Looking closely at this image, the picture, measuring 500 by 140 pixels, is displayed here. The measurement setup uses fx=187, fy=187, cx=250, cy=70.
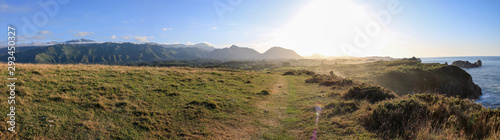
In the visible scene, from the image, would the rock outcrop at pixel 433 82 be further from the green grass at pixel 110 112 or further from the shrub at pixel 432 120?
the green grass at pixel 110 112

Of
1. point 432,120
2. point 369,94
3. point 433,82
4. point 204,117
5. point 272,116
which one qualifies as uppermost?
point 432,120

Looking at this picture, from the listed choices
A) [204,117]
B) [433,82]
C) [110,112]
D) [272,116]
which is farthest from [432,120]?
[433,82]

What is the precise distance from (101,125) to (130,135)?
5.04 feet

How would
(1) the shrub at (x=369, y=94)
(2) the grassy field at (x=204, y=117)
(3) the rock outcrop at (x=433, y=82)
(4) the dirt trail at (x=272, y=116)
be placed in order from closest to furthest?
(2) the grassy field at (x=204, y=117), (4) the dirt trail at (x=272, y=116), (1) the shrub at (x=369, y=94), (3) the rock outcrop at (x=433, y=82)

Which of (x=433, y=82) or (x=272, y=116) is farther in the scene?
(x=433, y=82)

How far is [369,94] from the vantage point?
48.5ft

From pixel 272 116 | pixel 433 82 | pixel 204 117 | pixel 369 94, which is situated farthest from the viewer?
pixel 433 82

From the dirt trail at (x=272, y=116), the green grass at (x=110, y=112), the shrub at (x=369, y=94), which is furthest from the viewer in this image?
the shrub at (x=369, y=94)

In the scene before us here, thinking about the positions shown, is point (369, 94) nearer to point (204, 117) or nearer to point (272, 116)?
point (272, 116)

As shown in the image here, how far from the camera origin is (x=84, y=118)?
868cm

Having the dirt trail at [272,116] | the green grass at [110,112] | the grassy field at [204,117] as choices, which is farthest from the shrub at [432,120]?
the green grass at [110,112]

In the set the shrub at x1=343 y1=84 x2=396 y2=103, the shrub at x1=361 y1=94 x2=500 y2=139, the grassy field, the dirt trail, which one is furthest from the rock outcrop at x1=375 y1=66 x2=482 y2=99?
the shrub at x1=361 y1=94 x2=500 y2=139

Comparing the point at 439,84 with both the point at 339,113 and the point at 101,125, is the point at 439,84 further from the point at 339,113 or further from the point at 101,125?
the point at 101,125

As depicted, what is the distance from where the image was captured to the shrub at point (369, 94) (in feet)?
45.9
